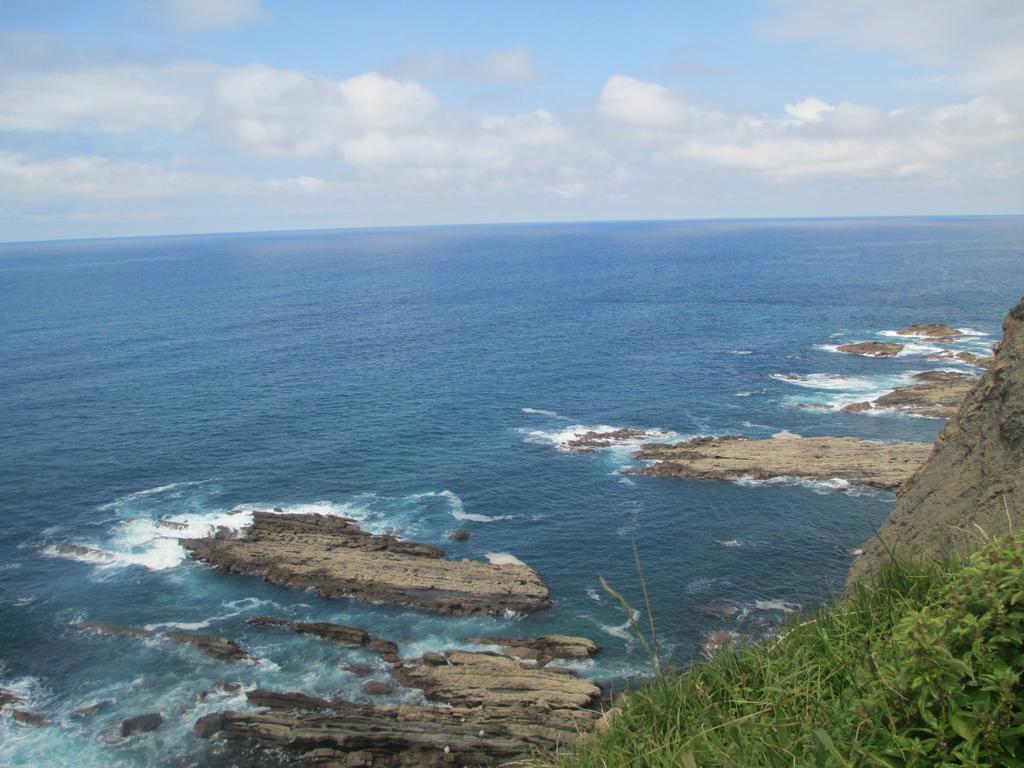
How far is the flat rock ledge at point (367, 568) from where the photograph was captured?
151 ft

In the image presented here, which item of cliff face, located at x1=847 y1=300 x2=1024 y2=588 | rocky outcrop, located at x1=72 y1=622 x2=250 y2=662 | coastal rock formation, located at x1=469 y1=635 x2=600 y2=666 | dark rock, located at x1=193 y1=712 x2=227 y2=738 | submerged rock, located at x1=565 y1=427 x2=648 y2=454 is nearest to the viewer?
cliff face, located at x1=847 y1=300 x2=1024 y2=588

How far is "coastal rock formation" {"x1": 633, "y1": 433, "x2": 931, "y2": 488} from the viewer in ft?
200

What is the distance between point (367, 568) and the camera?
49.3 meters

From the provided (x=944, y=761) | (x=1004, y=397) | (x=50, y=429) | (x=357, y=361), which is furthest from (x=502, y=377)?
(x=944, y=761)

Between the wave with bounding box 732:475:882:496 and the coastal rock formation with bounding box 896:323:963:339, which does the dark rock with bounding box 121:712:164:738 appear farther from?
the coastal rock formation with bounding box 896:323:963:339

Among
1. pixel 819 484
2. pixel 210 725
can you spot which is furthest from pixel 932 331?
pixel 210 725

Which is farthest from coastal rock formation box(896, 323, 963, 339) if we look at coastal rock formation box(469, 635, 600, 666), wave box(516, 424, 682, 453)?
coastal rock formation box(469, 635, 600, 666)

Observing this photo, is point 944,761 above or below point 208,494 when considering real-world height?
above

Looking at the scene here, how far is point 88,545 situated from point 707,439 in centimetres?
5515

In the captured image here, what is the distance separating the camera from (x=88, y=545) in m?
54.1

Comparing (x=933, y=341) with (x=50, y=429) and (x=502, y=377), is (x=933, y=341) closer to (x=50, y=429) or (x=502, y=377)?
(x=502, y=377)

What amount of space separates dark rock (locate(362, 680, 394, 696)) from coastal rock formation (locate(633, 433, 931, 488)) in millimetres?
33651

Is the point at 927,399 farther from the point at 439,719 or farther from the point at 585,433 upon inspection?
the point at 439,719

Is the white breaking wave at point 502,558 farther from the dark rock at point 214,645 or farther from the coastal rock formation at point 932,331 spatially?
the coastal rock formation at point 932,331
